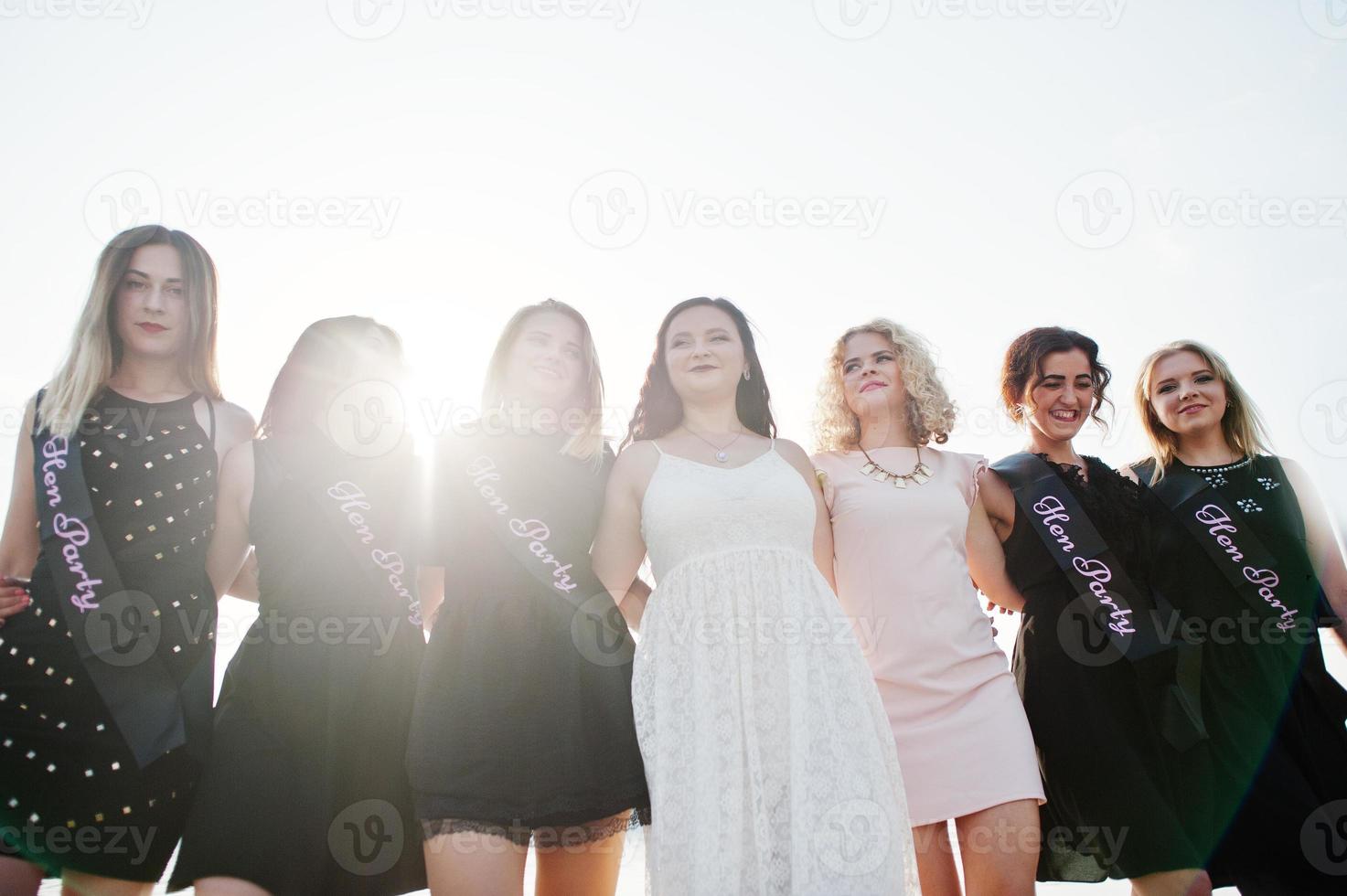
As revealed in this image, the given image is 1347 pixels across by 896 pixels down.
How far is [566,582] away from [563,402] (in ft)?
2.78

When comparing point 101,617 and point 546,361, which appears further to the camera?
point 546,361

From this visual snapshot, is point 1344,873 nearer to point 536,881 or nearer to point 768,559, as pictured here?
point 768,559

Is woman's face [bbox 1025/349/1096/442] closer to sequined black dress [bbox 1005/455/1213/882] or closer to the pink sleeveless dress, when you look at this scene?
the pink sleeveless dress

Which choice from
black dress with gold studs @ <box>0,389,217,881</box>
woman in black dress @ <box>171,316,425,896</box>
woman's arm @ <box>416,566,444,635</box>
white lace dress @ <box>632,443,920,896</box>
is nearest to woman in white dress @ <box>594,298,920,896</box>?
white lace dress @ <box>632,443,920,896</box>

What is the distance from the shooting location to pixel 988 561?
3994 mm

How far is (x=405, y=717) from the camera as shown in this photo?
313 centimetres

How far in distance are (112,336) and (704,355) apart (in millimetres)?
2359

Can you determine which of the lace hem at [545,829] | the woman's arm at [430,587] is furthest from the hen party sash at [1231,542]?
the woman's arm at [430,587]

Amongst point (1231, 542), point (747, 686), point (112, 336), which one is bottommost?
point (747, 686)

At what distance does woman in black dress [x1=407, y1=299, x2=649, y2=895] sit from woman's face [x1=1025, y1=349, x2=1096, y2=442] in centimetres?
218

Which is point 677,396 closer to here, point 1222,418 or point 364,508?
point 364,508

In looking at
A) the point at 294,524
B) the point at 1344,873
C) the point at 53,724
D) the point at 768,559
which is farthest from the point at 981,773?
the point at 53,724

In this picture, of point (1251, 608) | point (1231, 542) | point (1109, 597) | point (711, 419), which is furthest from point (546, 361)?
point (1251, 608)

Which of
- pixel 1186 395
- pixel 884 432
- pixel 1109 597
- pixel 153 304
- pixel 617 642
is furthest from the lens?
pixel 1186 395
